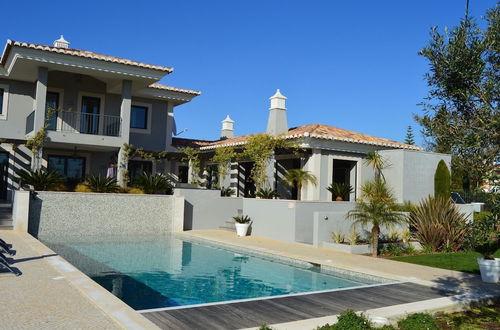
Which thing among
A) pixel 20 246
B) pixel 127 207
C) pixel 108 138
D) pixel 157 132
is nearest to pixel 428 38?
pixel 20 246

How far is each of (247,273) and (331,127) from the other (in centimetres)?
1471

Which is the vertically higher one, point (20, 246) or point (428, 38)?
point (428, 38)

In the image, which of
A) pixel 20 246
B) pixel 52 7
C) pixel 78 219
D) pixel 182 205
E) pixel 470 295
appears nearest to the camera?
pixel 470 295

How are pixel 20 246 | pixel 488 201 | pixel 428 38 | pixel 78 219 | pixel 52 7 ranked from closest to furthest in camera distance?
pixel 488 201
pixel 428 38
pixel 20 246
pixel 52 7
pixel 78 219

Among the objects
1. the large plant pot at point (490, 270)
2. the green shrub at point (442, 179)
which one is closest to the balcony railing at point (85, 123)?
the green shrub at point (442, 179)

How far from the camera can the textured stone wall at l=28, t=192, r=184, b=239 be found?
18105 mm

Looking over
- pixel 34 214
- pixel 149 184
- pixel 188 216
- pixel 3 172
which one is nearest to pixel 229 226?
pixel 188 216

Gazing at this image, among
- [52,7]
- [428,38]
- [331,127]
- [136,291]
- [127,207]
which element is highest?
[52,7]

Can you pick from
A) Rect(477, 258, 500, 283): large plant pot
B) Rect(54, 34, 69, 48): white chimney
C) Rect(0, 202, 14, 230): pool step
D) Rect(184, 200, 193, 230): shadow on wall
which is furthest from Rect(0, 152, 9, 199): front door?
Rect(477, 258, 500, 283): large plant pot

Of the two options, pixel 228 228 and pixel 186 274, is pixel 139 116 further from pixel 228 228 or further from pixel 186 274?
pixel 186 274

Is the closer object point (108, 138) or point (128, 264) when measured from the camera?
point (128, 264)

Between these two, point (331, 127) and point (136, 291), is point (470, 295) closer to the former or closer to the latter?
point (136, 291)

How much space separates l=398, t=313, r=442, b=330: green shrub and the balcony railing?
1835cm

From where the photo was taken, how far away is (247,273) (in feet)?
39.4
